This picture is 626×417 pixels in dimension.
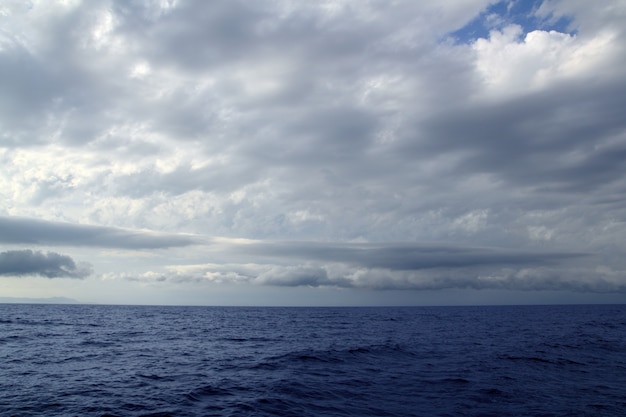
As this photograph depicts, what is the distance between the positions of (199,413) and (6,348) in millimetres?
31825

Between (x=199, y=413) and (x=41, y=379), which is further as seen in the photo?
(x=41, y=379)

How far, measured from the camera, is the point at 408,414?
20.2 meters

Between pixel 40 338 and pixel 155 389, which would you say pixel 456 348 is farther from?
pixel 40 338

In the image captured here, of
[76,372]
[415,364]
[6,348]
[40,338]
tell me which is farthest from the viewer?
[40,338]

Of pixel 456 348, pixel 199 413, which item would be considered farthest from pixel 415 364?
pixel 199 413

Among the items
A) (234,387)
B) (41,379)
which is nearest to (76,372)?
(41,379)

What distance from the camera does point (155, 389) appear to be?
81.0 ft

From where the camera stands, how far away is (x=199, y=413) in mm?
19906

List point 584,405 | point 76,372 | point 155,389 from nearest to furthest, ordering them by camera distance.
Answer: point 584,405 < point 155,389 < point 76,372

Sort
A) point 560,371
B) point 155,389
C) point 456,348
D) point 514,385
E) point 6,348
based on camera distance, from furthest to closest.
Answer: point 456,348
point 6,348
point 560,371
point 514,385
point 155,389

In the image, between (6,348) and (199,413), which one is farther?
(6,348)

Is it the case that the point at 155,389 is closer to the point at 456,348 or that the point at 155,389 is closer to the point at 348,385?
the point at 348,385

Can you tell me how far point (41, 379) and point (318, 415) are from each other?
19.8 meters

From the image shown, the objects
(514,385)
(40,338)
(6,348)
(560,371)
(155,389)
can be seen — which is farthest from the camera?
(40,338)
